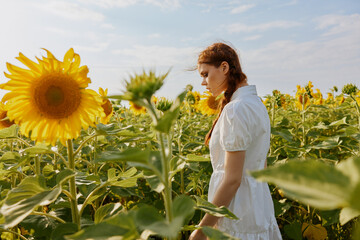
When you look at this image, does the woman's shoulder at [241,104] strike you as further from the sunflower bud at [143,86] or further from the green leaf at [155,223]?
the green leaf at [155,223]

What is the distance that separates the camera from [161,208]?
255cm

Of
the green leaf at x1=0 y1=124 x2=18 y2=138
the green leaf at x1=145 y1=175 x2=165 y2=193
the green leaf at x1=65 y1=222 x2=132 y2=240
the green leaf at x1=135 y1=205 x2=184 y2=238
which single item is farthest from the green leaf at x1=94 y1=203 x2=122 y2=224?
the green leaf at x1=0 y1=124 x2=18 y2=138

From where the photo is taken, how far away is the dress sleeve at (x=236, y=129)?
1.79 m

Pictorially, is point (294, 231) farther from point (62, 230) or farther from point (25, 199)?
point (25, 199)

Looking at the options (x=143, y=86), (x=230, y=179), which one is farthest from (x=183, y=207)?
(x=230, y=179)

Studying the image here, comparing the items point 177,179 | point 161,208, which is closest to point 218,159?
point 161,208

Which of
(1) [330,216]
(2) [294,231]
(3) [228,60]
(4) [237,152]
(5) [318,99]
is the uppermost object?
(3) [228,60]

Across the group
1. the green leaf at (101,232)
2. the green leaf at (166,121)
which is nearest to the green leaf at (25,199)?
the green leaf at (101,232)

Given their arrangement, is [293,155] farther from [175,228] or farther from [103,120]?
[175,228]

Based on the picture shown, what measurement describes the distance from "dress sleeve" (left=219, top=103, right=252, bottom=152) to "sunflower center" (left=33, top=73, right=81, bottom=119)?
2.69 feet

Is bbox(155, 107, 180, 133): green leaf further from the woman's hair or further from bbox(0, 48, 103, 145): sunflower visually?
the woman's hair

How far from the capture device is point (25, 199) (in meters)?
1.08

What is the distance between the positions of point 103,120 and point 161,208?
846mm

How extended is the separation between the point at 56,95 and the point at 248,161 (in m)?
1.16
